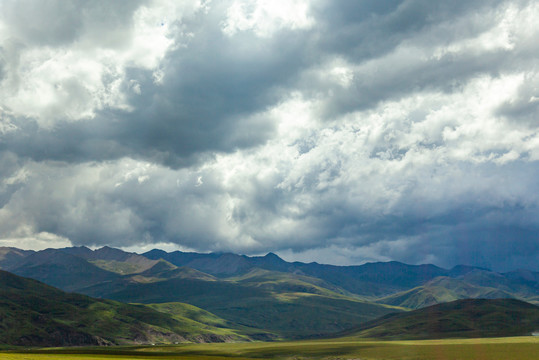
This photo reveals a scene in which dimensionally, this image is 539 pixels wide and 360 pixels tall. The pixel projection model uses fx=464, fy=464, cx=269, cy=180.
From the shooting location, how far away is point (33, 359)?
12181cm

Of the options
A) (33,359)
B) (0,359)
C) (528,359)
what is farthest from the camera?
(528,359)

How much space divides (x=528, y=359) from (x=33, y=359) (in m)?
187

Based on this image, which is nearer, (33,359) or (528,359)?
(33,359)

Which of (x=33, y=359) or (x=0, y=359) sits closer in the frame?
(x=0, y=359)

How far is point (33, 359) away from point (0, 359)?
66.3 feet

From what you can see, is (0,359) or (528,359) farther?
(528,359)

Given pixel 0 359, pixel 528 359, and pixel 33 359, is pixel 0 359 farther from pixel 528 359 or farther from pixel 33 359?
pixel 528 359

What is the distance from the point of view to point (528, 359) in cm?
19375

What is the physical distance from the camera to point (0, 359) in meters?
103

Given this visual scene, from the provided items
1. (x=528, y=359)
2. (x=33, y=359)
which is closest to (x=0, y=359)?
(x=33, y=359)

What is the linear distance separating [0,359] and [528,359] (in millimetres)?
193947

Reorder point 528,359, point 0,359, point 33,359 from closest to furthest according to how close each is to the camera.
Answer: point 0,359 → point 33,359 → point 528,359
